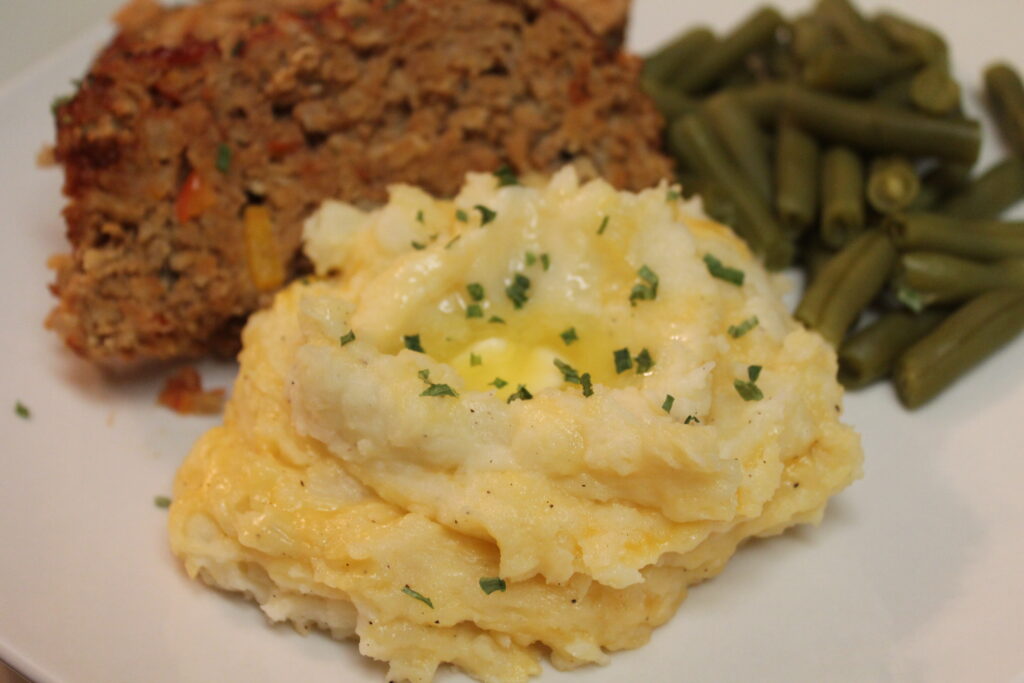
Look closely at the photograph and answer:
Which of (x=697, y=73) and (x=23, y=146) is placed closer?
(x=23, y=146)

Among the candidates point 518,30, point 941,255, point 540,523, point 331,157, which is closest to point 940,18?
point 941,255

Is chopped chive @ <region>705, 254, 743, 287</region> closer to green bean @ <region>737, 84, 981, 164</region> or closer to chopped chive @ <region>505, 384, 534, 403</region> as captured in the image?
chopped chive @ <region>505, 384, 534, 403</region>

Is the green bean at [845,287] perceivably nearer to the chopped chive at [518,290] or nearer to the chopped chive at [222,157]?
the chopped chive at [518,290]

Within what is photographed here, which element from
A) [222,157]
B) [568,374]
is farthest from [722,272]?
[222,157]

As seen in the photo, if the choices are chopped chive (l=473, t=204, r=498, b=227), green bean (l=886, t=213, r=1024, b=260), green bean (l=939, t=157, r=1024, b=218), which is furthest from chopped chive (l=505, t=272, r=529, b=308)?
green bean (l=939, t=157, r=1024, b=218)

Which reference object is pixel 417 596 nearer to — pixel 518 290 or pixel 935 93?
pixel 518 290

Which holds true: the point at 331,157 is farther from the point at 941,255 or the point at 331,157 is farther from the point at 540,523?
the point at 941,255
